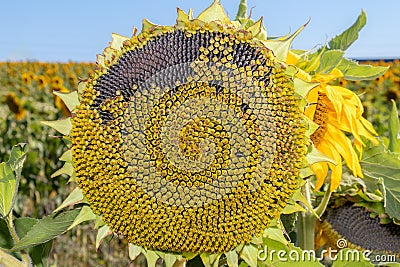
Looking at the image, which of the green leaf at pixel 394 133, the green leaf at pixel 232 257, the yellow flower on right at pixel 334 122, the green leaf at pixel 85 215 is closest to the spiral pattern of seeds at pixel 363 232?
the green leaf at pixel 394 133

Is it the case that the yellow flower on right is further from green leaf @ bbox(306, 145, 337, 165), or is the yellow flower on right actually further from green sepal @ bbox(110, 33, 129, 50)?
green sepal @ bbox(110, 33, 129, 50)

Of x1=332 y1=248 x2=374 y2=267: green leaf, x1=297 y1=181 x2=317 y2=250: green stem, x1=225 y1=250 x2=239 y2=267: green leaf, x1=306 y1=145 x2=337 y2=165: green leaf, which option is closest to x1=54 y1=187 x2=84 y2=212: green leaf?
x1=225 y1=250 x2=239 y2=267: green leaf

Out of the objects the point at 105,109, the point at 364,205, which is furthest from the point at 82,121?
the point at 364,205

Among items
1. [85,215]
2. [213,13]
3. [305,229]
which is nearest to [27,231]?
[85,215]

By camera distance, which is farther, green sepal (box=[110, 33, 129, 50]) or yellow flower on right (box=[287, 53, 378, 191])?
yellow flower on right (box=[287, 53, 378, 191])

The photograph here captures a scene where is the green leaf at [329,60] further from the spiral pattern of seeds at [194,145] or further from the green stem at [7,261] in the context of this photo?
the green stem at [7,261]

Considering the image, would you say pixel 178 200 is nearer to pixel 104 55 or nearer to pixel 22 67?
pixel 104 55
